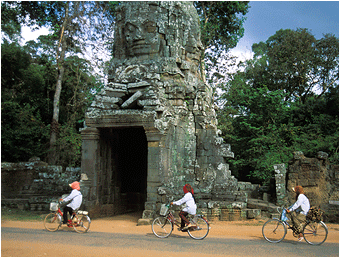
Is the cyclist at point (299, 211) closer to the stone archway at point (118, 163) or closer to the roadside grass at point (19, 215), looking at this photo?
the stone archway at point (118, 163)

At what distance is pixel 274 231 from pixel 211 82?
17142 millimetres

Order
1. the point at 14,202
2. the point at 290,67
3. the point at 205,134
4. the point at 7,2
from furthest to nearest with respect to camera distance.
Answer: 1. the point at 290,67
2. the point at 7,2
3. the point at 14,202
4. the point at 205,134

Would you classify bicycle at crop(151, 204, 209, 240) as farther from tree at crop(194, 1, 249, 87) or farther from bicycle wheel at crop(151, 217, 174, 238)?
tree at crop(194, 1, 249, 87)

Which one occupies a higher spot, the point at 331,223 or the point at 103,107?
the point at 103,107

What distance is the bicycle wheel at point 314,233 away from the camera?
7250mm

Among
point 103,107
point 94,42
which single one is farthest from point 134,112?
point 94,42

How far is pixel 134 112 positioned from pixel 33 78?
45.1 ft

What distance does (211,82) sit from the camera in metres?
23.7

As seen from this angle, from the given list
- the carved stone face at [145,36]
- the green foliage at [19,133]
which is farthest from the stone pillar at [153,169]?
the green foliage at [19,133]

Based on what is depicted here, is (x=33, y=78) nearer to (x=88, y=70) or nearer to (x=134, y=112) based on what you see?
(x=88, y=70)

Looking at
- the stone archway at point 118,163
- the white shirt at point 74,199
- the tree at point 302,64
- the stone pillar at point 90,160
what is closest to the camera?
the white shirt at point 74,199

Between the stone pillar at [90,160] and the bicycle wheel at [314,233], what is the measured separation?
259 inches

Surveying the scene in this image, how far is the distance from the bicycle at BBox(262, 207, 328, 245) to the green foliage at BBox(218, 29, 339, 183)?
931 cm

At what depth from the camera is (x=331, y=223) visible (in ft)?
36.1
